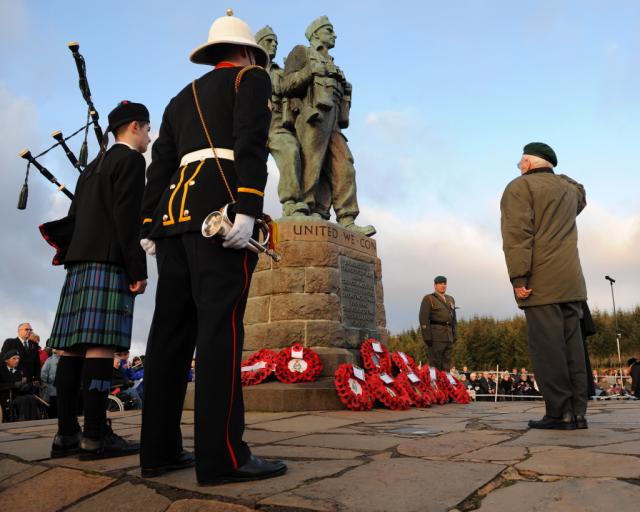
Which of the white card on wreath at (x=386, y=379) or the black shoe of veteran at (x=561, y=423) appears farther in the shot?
A: the white card on wreath at (x=386, y=379)

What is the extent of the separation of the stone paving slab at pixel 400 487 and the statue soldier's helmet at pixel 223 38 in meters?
1.95

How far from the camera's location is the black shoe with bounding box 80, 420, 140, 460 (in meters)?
3.07

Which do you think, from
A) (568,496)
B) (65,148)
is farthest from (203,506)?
(65,148)

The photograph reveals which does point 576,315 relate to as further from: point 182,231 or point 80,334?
point 80,334

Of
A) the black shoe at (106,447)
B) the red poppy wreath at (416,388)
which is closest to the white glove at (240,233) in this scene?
the black shoe at (106,447)

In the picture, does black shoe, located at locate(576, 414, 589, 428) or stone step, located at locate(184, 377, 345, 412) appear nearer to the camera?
black shoe, located at locate(576, 414, 589, 428)

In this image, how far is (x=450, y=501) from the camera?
6.32 ft

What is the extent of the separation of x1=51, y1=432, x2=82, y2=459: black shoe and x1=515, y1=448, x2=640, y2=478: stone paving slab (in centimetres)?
233

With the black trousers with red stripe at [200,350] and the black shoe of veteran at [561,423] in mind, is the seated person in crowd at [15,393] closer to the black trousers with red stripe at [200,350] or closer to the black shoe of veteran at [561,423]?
the black trousers with red stripe at [200,350]

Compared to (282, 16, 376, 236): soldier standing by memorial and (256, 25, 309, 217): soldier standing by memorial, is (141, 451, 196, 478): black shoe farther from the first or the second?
(282, 16, 376, 236): soldier standing by memorial

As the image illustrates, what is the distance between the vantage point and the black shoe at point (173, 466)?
2555 mm

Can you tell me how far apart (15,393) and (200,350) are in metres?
8.45

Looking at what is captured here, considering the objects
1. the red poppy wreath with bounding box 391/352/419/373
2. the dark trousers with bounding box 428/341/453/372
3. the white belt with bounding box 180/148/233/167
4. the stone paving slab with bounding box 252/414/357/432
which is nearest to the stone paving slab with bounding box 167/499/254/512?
the white belt with bounding box 180/148/233/167

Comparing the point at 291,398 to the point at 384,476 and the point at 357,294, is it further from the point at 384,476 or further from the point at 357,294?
the point at 384,476
